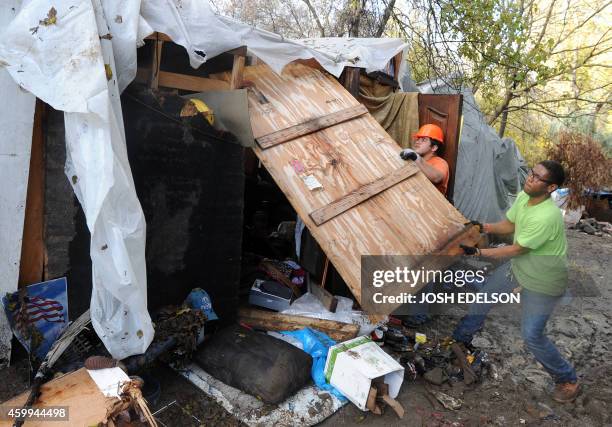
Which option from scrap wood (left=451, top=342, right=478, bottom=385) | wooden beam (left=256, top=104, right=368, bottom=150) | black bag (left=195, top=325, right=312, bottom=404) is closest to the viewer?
black bag (left=195, top=325, right=312, bottom=404)

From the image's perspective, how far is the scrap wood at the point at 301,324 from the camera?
3.80 meters

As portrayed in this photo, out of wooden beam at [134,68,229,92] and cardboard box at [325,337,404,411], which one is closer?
cardboard box at [325,337,404,411]

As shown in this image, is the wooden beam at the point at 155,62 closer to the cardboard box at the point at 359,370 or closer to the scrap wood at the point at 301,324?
the scrap wood at the point at 301,324

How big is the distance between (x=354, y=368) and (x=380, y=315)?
521 mm

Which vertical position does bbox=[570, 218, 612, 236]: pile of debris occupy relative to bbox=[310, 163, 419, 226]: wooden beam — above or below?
below

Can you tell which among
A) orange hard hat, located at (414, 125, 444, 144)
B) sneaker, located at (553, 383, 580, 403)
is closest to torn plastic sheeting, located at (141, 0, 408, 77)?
orange hard hat, located at (414, 125, 444, 144)

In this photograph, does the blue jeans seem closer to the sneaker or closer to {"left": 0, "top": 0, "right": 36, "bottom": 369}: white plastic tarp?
the sneaker

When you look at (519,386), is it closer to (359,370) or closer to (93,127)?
(359,370)

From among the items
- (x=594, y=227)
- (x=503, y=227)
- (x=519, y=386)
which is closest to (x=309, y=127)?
(x=503, y=227)

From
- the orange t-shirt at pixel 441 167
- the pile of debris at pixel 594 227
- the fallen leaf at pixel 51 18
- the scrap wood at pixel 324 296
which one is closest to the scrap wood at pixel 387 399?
the scrap wood at pixel 324 296

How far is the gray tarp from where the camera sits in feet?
25.6

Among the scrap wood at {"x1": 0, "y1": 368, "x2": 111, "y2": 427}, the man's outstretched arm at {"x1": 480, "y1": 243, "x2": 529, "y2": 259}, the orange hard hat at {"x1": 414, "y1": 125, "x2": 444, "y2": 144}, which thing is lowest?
the scrap wood at {"x1": 0, "y1": 368, "x2": 111, "y2": 427}

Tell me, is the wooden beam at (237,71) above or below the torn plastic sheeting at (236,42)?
below

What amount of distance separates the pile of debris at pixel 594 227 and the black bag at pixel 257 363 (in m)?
10.3
